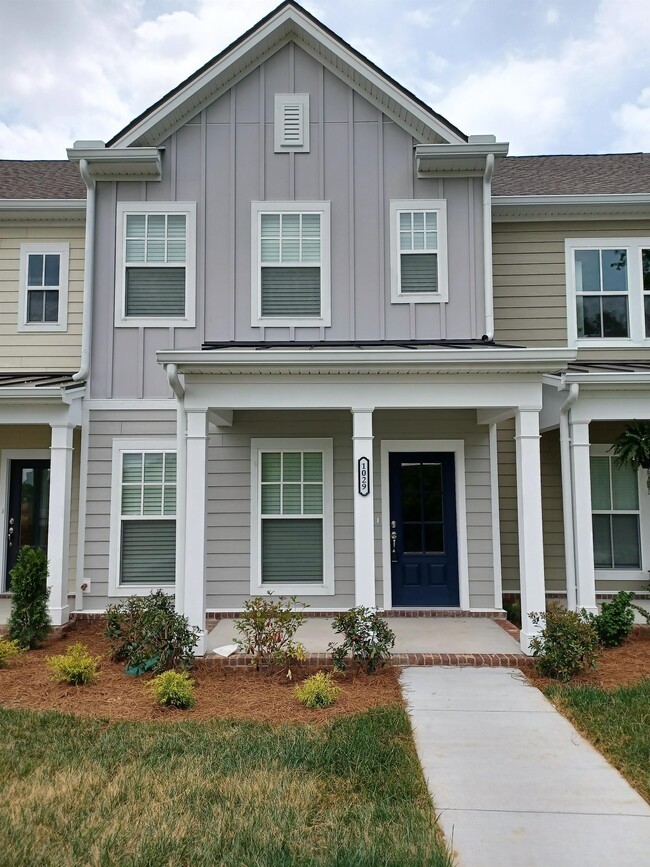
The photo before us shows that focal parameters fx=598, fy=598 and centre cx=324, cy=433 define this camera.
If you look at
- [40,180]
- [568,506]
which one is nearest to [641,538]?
[568,506]

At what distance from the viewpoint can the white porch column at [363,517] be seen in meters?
6.26

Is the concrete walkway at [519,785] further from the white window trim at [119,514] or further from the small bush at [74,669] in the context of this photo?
the white window trim at [119,514]

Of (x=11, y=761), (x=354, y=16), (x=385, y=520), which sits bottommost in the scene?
(x=11, y=761)

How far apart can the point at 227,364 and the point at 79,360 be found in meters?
3.84

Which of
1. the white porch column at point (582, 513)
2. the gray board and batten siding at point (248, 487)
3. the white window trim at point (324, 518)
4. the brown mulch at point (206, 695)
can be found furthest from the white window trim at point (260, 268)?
the brown mulch at point (206, 695)

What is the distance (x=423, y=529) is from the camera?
8.25 m

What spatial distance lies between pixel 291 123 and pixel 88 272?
3.48 meters

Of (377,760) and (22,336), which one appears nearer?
(377,760)

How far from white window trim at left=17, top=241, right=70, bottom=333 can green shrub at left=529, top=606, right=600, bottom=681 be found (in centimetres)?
776

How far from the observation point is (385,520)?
8148mm

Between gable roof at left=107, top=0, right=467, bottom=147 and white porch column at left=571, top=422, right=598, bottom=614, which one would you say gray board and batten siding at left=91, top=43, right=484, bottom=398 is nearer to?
gable roof at left=107, top=0, right=467, bottom=147

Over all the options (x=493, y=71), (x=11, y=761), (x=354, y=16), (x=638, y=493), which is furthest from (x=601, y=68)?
(x=11, y=761)

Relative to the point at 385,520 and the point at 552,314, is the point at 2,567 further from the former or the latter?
the point at 552,314

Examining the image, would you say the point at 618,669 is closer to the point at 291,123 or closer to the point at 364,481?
the point at 364,481
